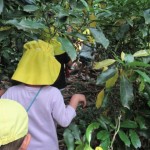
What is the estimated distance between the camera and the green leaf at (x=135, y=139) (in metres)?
1.78

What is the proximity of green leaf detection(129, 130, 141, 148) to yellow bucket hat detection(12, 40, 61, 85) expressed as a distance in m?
0.49

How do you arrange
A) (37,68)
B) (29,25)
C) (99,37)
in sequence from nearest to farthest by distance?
(29,25) < (99,37) < (37,68)

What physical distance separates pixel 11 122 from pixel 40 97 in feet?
1.95

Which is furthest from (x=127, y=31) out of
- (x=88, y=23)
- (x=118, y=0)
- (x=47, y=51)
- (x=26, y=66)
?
(x=26, y=66)

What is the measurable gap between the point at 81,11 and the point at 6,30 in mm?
398

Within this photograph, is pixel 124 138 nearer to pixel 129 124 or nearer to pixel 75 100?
pixel 129 124

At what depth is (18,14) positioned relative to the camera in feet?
6.52

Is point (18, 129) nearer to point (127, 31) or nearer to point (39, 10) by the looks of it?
point (39, 10)

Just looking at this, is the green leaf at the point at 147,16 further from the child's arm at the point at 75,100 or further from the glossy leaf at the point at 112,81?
the child's arm at the point at 75,100

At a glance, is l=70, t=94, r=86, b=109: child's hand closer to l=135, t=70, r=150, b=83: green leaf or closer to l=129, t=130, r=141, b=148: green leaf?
l=129, t=130, r=141, b=148: green leaf

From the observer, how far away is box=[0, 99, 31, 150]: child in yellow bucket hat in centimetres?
119

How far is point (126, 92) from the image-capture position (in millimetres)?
1675

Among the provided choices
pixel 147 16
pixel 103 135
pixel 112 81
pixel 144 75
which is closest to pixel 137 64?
pixel 144 75

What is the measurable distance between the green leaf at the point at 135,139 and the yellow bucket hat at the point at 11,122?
0.71 m
